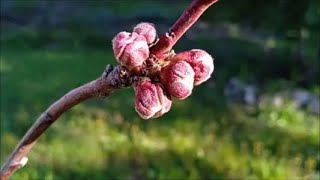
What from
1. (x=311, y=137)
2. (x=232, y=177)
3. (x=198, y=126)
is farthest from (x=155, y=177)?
(x=311, y=137)

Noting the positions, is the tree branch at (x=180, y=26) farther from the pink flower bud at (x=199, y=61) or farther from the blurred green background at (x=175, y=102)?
the blurred green background at (x=175, y=102)

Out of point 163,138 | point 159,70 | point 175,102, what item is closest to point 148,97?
point 159,70

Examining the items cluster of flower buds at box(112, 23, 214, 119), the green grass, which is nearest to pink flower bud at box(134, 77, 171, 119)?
cluster of flower buds at box(112, 23, 214, 119)

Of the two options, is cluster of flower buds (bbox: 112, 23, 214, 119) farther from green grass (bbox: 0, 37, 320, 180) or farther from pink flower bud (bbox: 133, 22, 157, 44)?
green grass (bbox: 0, 37, 320, 180)

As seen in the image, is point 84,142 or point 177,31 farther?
point 84,142

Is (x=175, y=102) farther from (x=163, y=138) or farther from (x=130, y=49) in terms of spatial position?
(x=130, y=49)

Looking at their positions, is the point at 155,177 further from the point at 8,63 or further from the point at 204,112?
the point at 8,63

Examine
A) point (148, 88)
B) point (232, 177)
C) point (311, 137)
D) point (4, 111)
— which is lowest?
point (311, 137)
